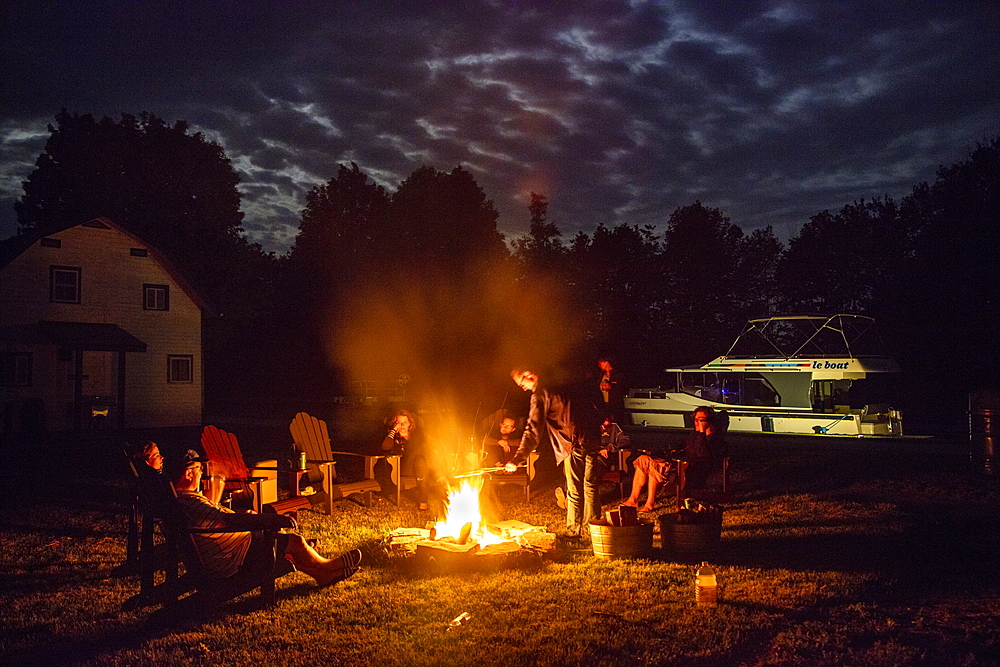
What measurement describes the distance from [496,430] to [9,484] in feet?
25.0

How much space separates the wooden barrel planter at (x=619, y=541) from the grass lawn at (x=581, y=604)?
0.15m

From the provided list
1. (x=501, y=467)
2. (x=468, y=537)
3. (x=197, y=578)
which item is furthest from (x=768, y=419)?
(x=197, y=578)

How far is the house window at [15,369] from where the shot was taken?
2198 centimetres

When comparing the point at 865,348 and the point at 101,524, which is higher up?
the point at 865,348

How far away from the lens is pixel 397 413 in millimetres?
10633

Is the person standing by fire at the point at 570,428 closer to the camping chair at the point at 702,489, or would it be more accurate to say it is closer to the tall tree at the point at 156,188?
the camping chair at the point at 702,489

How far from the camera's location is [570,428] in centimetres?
799

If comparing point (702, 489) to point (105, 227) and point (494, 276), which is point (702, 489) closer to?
point (105, 227)

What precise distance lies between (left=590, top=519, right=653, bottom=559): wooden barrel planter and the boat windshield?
48.9 feet

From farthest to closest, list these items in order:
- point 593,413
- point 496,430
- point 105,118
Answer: point 105,118, point 496,430, point 593,413

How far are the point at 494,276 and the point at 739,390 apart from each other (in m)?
19.9

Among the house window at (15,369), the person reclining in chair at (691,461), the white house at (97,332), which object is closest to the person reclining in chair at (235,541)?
the person reclining in chair at (691,461)

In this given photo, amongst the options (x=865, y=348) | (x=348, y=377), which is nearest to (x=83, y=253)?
(x=348, y=377)

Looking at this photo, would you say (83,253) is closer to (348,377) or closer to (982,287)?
(348,377)
